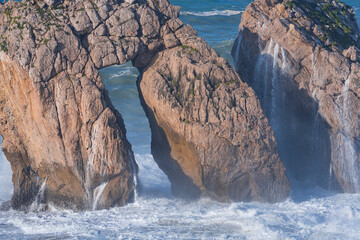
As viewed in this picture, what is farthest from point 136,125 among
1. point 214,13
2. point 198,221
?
point 214,13

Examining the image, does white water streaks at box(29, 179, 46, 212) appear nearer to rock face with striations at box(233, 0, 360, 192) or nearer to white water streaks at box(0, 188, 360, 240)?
white water streaks at box(0, 188, 360, 240)

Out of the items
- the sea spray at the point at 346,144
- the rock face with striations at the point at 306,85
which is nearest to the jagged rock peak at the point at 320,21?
the rock face with striations at the point at 306,85

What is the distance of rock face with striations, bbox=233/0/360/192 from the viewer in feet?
78.0

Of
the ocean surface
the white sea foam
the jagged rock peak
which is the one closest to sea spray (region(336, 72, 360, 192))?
Answer: the ocean surface

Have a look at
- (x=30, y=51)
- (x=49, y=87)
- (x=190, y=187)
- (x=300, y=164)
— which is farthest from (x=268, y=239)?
(x=30, y=51)

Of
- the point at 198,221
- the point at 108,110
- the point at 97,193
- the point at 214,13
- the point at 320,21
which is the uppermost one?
the point at 214,13

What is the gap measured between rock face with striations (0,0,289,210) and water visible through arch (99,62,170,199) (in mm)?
2716

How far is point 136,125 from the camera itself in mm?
33250

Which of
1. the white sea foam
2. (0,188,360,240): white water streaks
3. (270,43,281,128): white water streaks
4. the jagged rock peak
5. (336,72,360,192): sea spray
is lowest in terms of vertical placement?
(0,188,360,240): white water streaks

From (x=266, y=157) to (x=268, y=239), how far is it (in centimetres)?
433

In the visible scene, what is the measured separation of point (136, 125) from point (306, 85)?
1251 cm

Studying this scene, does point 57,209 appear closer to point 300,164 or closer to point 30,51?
point 30,51

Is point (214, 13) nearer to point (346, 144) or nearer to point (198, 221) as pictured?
point (346, 144)

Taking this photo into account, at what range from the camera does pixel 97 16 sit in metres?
22.2
